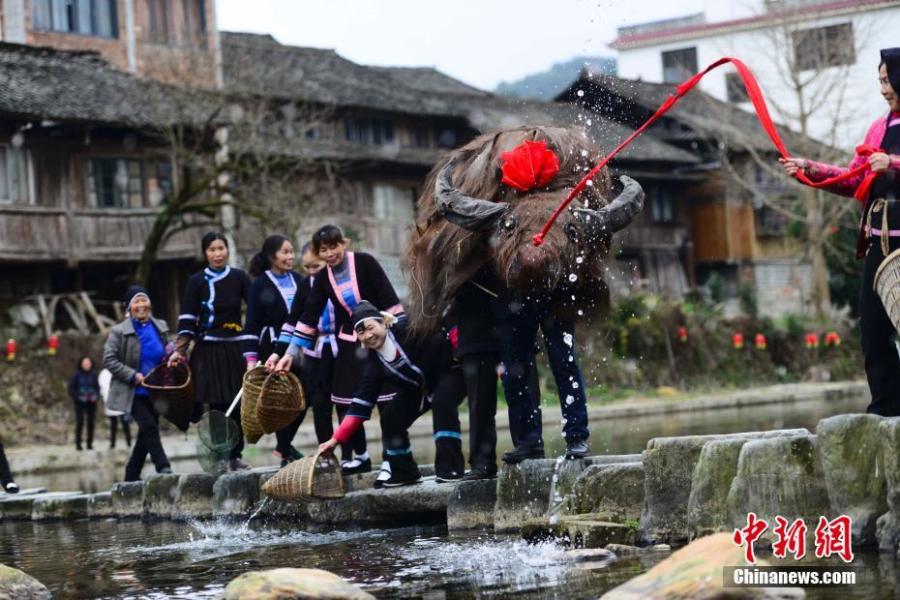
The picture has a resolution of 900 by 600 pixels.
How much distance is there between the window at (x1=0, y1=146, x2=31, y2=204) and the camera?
36438mm

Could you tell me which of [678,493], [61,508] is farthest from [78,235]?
[678,493]

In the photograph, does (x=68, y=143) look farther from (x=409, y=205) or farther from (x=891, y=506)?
(x=891, y=506)

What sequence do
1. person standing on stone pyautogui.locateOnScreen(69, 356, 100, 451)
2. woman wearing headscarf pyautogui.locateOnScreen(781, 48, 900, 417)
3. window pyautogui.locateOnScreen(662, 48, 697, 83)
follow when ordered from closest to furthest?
woman wearing headscarf pyautogui.locateOnScreen(781, 48, 900, 417)
person standing on stone pyautogui.locateOnScreen(69, 356, 100, 451)
window pyautogui.locateOnScreen(662, 48, 697, 83)

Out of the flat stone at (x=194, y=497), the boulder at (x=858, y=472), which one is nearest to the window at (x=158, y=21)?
the flat stone at (x=194, y=497)

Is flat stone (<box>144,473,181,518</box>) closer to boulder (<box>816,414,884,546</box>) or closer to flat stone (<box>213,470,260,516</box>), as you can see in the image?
flat stone (<box>213,470,260,516</box>)

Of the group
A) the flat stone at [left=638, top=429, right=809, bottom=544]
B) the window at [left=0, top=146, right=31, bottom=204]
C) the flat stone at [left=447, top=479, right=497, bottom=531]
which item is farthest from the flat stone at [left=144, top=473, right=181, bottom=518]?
the window at [left=0, top=146, right=31, bottom=204]

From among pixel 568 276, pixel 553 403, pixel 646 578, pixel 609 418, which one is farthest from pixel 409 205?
pixel 646 578

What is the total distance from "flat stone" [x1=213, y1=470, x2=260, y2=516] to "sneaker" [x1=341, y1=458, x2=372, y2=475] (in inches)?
26.9

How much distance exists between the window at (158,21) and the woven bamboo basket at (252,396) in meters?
34.5

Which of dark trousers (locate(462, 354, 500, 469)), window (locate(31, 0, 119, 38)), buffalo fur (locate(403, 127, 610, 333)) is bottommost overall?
dark trousers (locate(462, 354, 500, 469))

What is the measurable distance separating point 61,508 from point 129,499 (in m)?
0.84

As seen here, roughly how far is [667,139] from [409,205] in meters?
12.4

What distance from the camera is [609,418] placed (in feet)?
94.6

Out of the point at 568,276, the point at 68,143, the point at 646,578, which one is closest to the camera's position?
the point at 646,578
